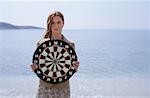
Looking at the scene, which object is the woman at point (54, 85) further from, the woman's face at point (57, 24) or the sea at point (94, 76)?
the sea at point (94, 76)

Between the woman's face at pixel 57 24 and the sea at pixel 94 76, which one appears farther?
the sea at pixel 94 76

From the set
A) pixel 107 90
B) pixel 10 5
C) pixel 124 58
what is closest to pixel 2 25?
pixel 10 5

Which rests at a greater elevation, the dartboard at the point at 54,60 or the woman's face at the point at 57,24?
the woman's face at the point at 57,24

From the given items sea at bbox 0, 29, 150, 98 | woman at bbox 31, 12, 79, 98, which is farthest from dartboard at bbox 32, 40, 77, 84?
sea at bbox 0, 29, 150, 98

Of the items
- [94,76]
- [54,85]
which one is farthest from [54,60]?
[94,76]

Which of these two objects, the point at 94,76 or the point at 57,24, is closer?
the point at 57,24

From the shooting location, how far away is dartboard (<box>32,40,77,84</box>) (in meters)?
3.19

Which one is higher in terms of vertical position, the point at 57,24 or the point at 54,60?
the point at 57,24

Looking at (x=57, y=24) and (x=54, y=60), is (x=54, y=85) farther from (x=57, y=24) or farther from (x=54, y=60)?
(x=57, y=24)

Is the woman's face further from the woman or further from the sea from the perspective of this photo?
the sea

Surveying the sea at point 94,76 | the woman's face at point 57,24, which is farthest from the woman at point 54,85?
the sea at point 94,76

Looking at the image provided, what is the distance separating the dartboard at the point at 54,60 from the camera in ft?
10.5

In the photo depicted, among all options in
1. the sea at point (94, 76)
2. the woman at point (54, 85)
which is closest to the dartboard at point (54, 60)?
the woman at point (54, 85)

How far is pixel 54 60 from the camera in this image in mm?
3227
